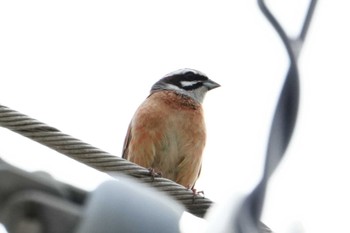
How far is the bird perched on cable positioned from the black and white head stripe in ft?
1.58

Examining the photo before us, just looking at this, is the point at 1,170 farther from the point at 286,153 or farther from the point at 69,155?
the point at 69,155

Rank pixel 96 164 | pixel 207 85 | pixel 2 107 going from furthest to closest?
pixel 207 85 → pixel 96 164 → pixel 2 107

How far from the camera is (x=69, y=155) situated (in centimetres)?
364

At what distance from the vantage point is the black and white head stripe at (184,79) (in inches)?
279

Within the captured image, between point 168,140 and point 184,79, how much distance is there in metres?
1.03

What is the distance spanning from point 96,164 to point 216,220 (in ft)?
7.65

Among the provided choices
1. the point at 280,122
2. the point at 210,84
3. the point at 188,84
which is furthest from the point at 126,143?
the point at 280,122

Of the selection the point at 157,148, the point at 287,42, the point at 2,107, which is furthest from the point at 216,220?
the point at 157,148

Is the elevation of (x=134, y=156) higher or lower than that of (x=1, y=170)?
lower

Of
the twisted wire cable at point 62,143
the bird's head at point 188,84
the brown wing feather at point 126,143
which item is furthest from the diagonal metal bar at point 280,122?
the bird's head at point 188,84

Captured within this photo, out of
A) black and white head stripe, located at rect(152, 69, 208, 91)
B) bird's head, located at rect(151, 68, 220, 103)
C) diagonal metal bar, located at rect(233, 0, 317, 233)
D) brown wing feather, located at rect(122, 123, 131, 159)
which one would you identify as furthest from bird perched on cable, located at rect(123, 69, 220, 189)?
diagonal metal bar, located at rect(233, 0, 317, 233)

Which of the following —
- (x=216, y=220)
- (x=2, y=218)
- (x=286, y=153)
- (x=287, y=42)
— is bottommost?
(x=2, y=218)

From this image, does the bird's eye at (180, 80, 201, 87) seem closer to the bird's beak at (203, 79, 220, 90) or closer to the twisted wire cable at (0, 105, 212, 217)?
the bird's beak at (203, 79, 220, 90)

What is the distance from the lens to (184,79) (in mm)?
7203
